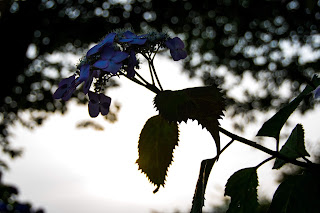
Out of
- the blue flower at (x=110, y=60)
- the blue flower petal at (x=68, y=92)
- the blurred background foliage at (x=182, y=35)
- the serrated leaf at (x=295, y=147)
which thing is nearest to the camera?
the blue flower at (x=110, y=60)

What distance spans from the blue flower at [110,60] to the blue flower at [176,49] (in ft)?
0.49

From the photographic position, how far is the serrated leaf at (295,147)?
1.00m

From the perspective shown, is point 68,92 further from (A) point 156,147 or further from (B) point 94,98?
(A) point 156,147

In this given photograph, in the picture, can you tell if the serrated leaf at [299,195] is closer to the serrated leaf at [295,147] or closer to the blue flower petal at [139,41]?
the serrated leaf at [295,147]

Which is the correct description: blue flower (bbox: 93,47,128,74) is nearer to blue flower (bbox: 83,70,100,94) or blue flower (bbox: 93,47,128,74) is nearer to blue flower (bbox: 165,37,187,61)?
blue flower (bbox: 83,70,100,94)

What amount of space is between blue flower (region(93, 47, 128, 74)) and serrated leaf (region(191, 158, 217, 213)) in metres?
0.31

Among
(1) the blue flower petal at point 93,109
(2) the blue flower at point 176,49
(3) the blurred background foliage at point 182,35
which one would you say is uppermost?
(3) the blurred background foliage at point 182,35

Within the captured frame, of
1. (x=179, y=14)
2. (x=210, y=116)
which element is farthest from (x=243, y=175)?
(x=179, y=14)

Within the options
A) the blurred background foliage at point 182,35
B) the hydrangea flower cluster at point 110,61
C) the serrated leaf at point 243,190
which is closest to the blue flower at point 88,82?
the hydrangea flower cluster at point 110,61

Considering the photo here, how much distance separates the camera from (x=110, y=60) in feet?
2.65

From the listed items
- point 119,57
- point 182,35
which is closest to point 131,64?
point 119,57

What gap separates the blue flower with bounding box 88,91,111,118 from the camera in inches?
36.7

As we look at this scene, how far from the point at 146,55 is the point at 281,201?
46 centimetres

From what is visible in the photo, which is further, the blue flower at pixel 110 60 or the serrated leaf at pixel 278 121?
the serrated leaf at pixel 278 121
